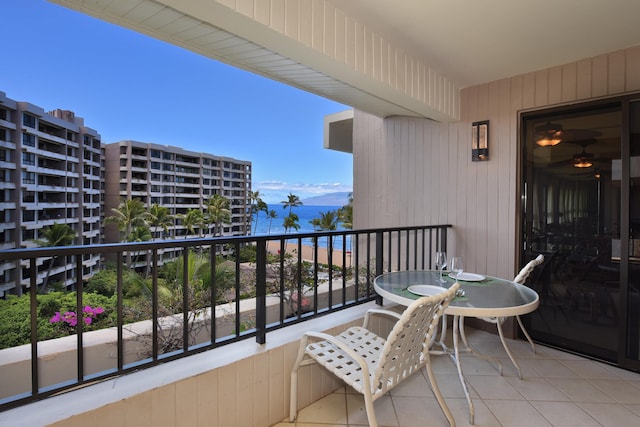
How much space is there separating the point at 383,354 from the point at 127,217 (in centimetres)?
3259

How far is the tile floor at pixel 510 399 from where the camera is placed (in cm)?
188

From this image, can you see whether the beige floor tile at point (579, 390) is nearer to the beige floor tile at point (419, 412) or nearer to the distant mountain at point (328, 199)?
the beige floor tile at point (419, 412)

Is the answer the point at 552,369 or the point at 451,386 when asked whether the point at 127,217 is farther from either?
the point at 552,369

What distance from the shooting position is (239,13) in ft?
5.03

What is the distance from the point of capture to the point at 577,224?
2777 mm

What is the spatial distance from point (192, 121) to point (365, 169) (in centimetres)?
4050

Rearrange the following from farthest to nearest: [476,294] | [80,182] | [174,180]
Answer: [174,180]
[80,182]
[476,294]

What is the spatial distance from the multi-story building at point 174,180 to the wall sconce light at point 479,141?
32.8 m

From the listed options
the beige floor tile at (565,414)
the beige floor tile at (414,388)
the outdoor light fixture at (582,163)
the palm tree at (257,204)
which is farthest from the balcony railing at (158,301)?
the palm tree at (257,204)

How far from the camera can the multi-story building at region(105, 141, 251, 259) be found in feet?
101

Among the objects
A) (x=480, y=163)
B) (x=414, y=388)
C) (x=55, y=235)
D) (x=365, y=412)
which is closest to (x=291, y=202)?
(x=55, y=235)

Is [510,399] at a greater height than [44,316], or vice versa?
[510,399]

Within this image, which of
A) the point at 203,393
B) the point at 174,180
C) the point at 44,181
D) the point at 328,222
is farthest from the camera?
the point at 174,180

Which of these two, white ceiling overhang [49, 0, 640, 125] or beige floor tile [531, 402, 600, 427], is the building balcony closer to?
beige floor tile [531, 402, 600, 427]
